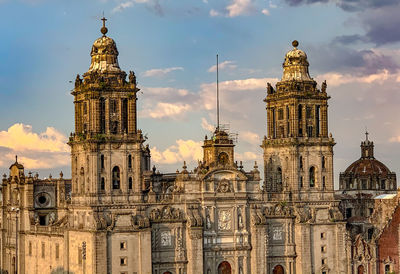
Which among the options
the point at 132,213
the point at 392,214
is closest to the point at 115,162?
the point at 132,213

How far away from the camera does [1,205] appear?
425ft

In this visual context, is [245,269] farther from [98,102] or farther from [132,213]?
[98,102]

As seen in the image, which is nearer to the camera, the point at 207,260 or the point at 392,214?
the point at 207,260

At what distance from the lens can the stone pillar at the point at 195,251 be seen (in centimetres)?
10800

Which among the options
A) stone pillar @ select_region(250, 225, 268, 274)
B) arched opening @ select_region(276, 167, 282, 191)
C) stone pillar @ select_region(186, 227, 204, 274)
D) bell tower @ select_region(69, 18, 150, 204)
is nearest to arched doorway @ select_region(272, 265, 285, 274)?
stone pillar @ select_region(250, 225, 268, 274)

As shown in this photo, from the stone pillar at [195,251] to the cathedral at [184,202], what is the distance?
0.10m

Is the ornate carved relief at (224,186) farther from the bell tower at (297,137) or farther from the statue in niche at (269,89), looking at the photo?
the statue in niche at (269,89)

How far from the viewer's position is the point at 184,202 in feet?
358

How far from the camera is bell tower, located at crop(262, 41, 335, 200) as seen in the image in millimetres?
115438

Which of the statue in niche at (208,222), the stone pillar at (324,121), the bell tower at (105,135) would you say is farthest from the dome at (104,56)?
the stone pillar at (324,121)

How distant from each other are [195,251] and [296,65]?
2498cm

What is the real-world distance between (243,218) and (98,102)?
2036 cm

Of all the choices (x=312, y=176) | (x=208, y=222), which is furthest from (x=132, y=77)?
(x=312, y=176)

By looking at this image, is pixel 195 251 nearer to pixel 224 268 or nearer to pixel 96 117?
pixel 224 268
